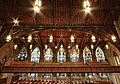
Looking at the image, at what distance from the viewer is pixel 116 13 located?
1036 centimetres

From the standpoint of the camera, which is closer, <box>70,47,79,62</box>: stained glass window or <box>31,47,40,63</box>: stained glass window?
<box>31,47,40,63</box>: stained glass window

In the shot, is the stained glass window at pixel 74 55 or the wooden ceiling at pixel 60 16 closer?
the wooden ceiling at pixel 60 16

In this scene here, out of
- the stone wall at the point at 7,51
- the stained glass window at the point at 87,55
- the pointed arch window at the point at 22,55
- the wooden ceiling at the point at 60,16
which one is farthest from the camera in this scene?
the stained glass window at the point at 87,55

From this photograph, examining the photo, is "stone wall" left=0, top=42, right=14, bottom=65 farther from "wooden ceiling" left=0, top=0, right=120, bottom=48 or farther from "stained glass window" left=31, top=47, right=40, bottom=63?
"stained glass window" left=31, top=47, right=40, bottom=63

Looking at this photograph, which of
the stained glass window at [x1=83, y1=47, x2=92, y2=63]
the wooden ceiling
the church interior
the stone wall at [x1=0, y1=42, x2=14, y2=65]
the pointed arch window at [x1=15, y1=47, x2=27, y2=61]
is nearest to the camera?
the church interior

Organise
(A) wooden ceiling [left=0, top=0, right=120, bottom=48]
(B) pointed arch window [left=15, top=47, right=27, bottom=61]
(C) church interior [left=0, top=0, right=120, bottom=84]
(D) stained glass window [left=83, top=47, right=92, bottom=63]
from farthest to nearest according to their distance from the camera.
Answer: (D) stained glass window [left=83, top=47, right=92, bottom=63]
(B) pointed arch window [left=15, top=47, right=27, bottom=61]
(A) wooden ceiling [left=0, top=0, right=120, bottom=48]
(C) church interior [left=0, top=0, right=120, bottom=84]

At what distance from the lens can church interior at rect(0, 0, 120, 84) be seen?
29.2 feet

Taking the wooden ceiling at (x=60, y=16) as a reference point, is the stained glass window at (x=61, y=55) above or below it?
below

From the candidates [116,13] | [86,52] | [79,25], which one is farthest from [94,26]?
[86,52]

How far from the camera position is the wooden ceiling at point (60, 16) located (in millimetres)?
9953

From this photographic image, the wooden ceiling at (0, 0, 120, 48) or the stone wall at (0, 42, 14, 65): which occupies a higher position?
the wooden ceiling at (0, 0, 120, 48)

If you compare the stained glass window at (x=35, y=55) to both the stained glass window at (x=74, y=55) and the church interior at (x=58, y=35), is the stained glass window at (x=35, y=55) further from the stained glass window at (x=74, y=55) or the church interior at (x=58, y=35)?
the stained glass window at (x=74, y=55)

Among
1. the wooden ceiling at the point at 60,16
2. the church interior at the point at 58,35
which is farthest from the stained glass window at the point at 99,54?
the wooden ceiling at the point at 60,16

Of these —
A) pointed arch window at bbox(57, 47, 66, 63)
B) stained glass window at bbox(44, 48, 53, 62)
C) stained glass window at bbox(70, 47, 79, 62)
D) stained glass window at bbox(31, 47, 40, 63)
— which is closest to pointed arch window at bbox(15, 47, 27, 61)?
Answer: stained glass window at bbox(31, 47, 40, 63)
